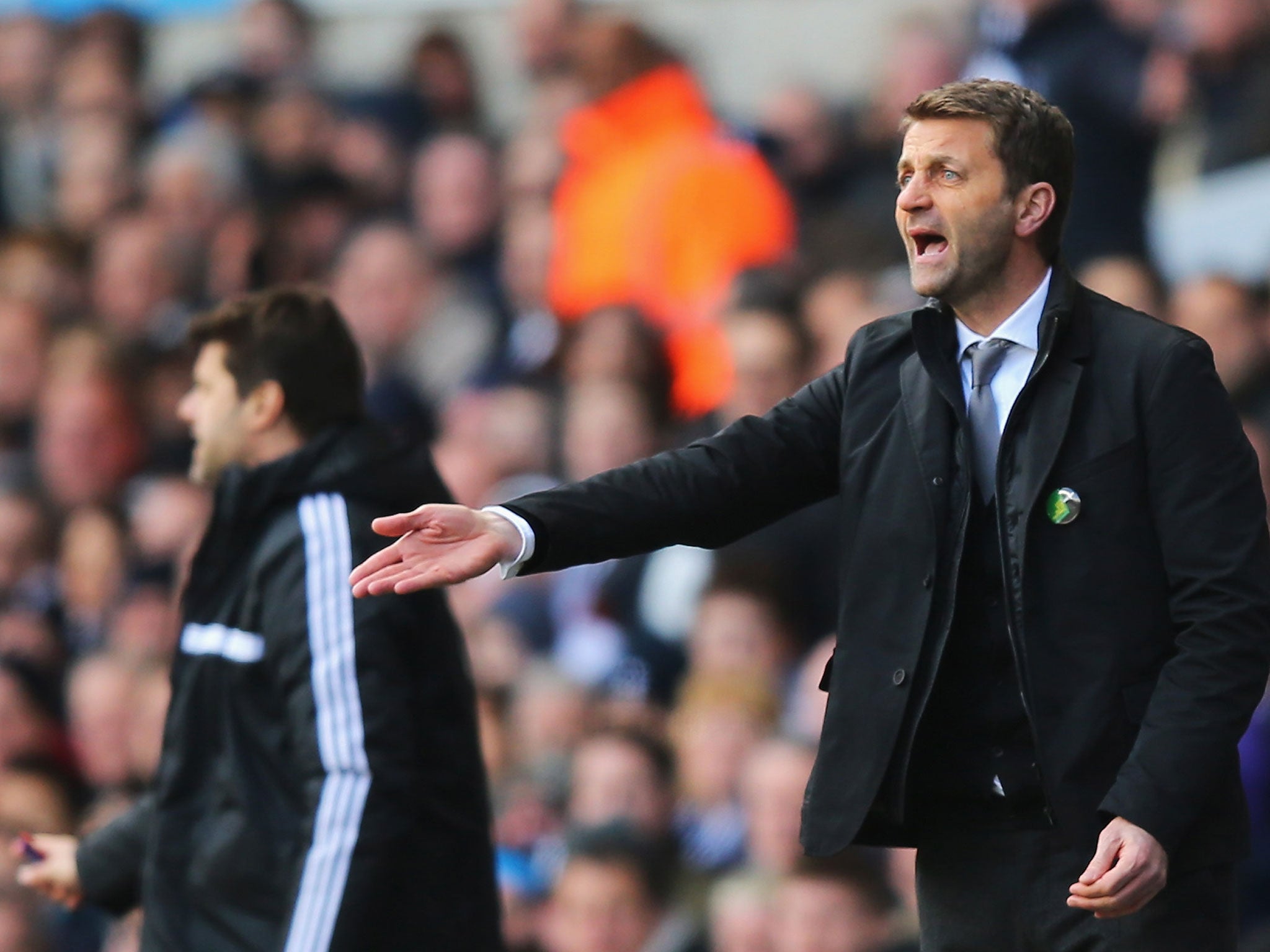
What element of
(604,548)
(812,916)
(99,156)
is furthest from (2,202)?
(604,548)

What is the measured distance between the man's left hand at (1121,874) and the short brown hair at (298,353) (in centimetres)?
179

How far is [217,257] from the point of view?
8781 mm

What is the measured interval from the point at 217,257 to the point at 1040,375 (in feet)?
20.7

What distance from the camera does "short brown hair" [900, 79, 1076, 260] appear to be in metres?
3.02

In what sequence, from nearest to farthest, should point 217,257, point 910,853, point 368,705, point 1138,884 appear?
point 1138,884
point 368,705
point 910,853
point 217,257

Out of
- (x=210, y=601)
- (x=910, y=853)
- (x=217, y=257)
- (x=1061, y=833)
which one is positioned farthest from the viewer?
(x=217, y=257)

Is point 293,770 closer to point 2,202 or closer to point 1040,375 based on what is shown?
point 1040,375

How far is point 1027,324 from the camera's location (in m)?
3.04

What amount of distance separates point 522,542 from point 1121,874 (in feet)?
3.04

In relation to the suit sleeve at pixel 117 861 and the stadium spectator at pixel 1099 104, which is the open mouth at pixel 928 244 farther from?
the stadium spectator at pixel 1099 104

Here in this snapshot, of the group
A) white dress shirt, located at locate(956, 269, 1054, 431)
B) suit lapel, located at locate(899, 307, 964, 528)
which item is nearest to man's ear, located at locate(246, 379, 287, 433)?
suit lapel, located at locate(899, 307, 964, 528)

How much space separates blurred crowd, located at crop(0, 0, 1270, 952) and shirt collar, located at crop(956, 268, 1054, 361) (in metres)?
2.27

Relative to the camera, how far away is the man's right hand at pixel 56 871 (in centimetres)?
411

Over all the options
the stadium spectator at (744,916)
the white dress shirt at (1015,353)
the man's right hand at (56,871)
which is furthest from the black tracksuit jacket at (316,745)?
the stadium spectator at (744,916)
